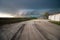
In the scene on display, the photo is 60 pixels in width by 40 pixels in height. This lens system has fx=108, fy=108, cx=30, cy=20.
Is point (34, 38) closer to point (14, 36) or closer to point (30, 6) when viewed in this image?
point (14, 36)

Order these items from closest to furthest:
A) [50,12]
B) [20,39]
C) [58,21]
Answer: [20,39], [58,21], [50,12]

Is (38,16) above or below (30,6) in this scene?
below

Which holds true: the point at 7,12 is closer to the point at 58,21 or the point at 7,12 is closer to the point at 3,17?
the point at 3,17

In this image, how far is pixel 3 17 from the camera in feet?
7.50

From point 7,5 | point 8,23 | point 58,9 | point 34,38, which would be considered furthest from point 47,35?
point 7,5

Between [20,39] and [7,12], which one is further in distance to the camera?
[7,12]

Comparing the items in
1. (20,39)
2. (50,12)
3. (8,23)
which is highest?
(50,12)

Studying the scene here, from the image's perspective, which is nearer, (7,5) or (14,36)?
(14,36)

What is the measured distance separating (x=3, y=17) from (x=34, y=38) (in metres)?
0.80

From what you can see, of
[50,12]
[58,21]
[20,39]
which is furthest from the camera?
[50,12]

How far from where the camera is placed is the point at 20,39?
6.66ft

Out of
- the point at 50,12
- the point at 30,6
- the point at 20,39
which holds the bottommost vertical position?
the point at 20,39

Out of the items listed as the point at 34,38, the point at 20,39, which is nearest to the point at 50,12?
the point at 34,38

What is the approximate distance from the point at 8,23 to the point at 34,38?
2.27 feet
